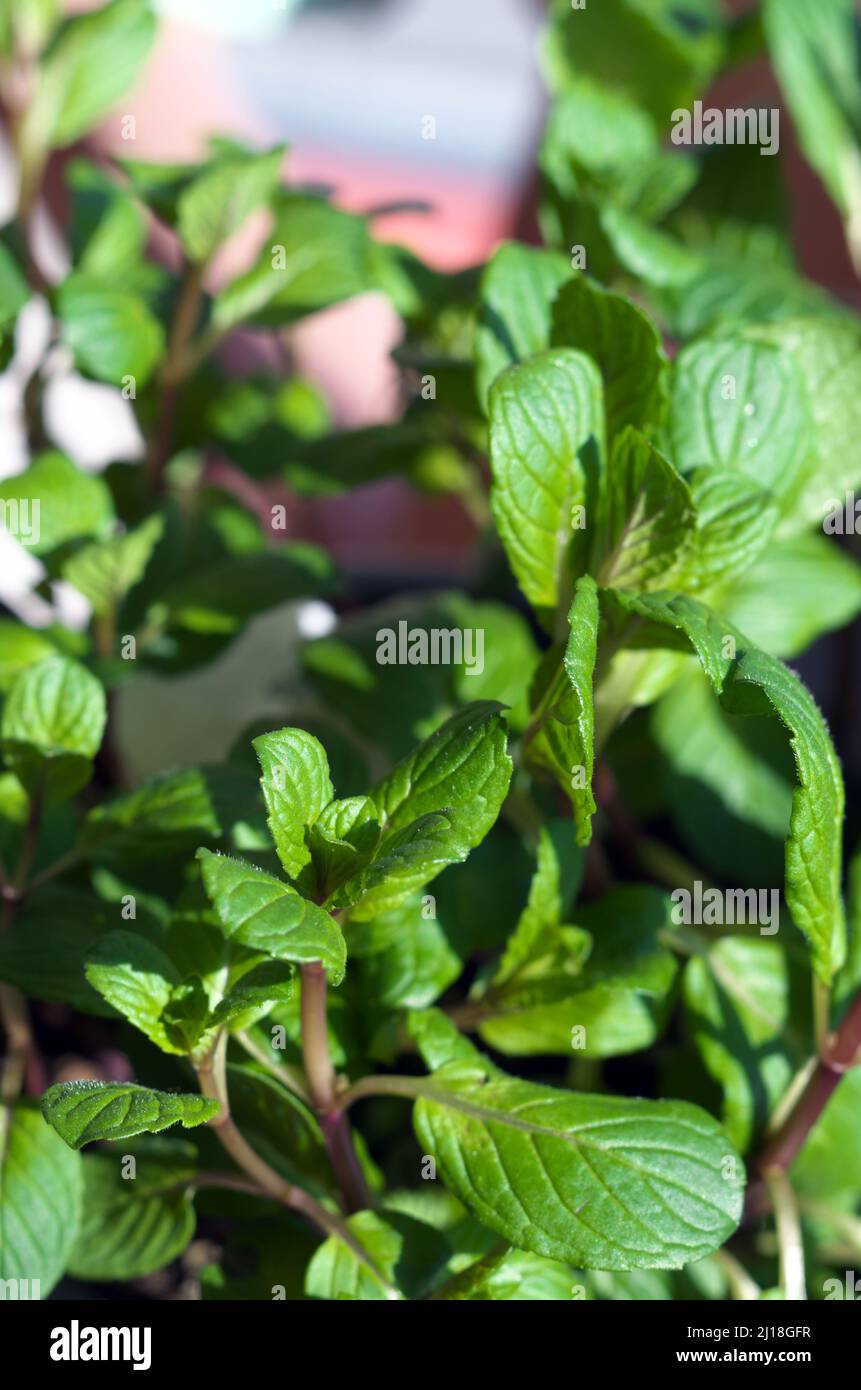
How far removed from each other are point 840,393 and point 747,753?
0.70ft

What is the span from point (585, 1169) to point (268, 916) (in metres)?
0.14

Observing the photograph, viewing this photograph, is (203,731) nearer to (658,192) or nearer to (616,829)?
(616,829)

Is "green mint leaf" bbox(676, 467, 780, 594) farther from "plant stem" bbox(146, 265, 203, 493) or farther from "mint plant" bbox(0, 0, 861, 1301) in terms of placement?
"plant stem" bbox(146, 265, 203, 493)

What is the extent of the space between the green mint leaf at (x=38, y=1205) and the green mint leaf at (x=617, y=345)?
336mm

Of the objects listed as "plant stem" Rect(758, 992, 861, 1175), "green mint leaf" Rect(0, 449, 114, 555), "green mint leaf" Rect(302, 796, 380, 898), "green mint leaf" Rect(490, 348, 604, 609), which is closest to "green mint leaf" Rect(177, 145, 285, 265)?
"green mint leaf" Rect(0, 449, 114, 555)

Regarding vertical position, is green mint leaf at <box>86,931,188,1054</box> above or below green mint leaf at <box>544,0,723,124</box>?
below

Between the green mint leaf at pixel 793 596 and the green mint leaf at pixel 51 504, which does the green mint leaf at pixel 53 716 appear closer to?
the green mint leaf at pixel 51 504

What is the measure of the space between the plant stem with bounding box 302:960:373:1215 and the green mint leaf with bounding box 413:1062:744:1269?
0.03 meters

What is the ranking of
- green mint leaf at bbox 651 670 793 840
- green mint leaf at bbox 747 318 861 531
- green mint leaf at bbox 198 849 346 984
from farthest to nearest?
green mint leaf at bbox 651 670 793 840
green mint leaf at bbox 747 318 861 531
green mint leaf at bbox 198 849 346 984

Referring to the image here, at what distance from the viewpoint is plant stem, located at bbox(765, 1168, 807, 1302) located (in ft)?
1.67

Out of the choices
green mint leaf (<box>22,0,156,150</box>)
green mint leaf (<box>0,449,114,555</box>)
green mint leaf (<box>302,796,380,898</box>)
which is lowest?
green mint leaf (<box>302,796,380,898</box>)

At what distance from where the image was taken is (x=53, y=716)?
0.51 meters

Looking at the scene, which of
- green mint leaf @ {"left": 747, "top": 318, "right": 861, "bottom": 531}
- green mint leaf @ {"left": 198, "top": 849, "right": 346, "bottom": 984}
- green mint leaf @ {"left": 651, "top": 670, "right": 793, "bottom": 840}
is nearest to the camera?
green mint leaf @ {"left": 198, "top": 849, "right": 346, "bottom": 984}

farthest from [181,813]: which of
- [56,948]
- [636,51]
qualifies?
[636,51]
